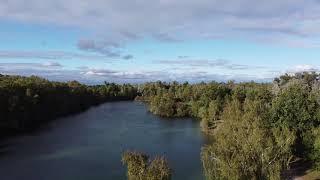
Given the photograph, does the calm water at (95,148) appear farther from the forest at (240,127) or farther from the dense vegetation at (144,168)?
the dense vegetation at (144,168)

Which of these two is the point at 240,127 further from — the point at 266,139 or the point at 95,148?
the point at 95,148

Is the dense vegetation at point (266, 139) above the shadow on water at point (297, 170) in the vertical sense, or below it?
above

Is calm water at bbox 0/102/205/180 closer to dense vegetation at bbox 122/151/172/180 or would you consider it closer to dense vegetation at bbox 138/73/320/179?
dense vegetation at bbox 138/73/320/179

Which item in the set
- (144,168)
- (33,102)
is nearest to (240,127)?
(144,168)

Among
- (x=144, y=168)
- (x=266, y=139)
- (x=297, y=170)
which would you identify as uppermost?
(x=266, y=139)

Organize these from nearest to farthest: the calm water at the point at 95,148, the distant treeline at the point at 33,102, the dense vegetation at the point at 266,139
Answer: the dense vegetation at the point at 266,139 → the calm water at the point at 95,148 → the distant treeline at the point at 33,102

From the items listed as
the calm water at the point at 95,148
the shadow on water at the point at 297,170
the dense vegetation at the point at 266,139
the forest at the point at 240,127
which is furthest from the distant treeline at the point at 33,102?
the shadow on water at the point at 297,170
